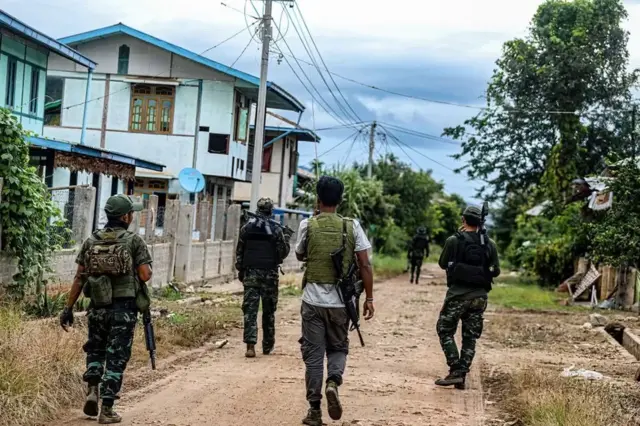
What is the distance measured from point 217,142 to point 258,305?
67.9ft

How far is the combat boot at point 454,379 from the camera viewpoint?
967 cm

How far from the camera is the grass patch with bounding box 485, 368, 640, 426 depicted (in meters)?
7.36

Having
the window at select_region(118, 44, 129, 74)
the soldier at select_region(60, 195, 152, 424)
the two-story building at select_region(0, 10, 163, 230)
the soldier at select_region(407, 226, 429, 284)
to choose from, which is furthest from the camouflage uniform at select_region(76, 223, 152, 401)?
the window at select_region(118, 44, 129, 74)

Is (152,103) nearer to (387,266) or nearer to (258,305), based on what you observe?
(387,266)

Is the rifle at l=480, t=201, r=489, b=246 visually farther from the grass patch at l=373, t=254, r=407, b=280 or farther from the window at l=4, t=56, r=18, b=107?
the grass patch at l=373, t=254, r=407, b=280

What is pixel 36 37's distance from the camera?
20906mm

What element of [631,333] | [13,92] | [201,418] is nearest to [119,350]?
[201,418]

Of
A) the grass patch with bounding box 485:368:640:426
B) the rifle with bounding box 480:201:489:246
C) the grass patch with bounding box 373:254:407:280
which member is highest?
the rifle with bounding box 480:201:489:246

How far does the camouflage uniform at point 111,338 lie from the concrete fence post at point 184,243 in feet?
44.0

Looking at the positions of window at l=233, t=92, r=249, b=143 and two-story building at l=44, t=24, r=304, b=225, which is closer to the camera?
two-story building at l=44, t=24, r=304, b=225

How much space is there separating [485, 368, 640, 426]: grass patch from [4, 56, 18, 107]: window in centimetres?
1480

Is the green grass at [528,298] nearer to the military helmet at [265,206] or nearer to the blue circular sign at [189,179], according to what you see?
the blue circular sign at [189,179]

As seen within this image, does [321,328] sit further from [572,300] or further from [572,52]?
[572,52]

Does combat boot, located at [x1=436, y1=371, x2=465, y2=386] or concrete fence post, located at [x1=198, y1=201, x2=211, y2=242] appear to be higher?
concrete fence post, located at [x1=198, y1=201, x2=211, y2=242]
